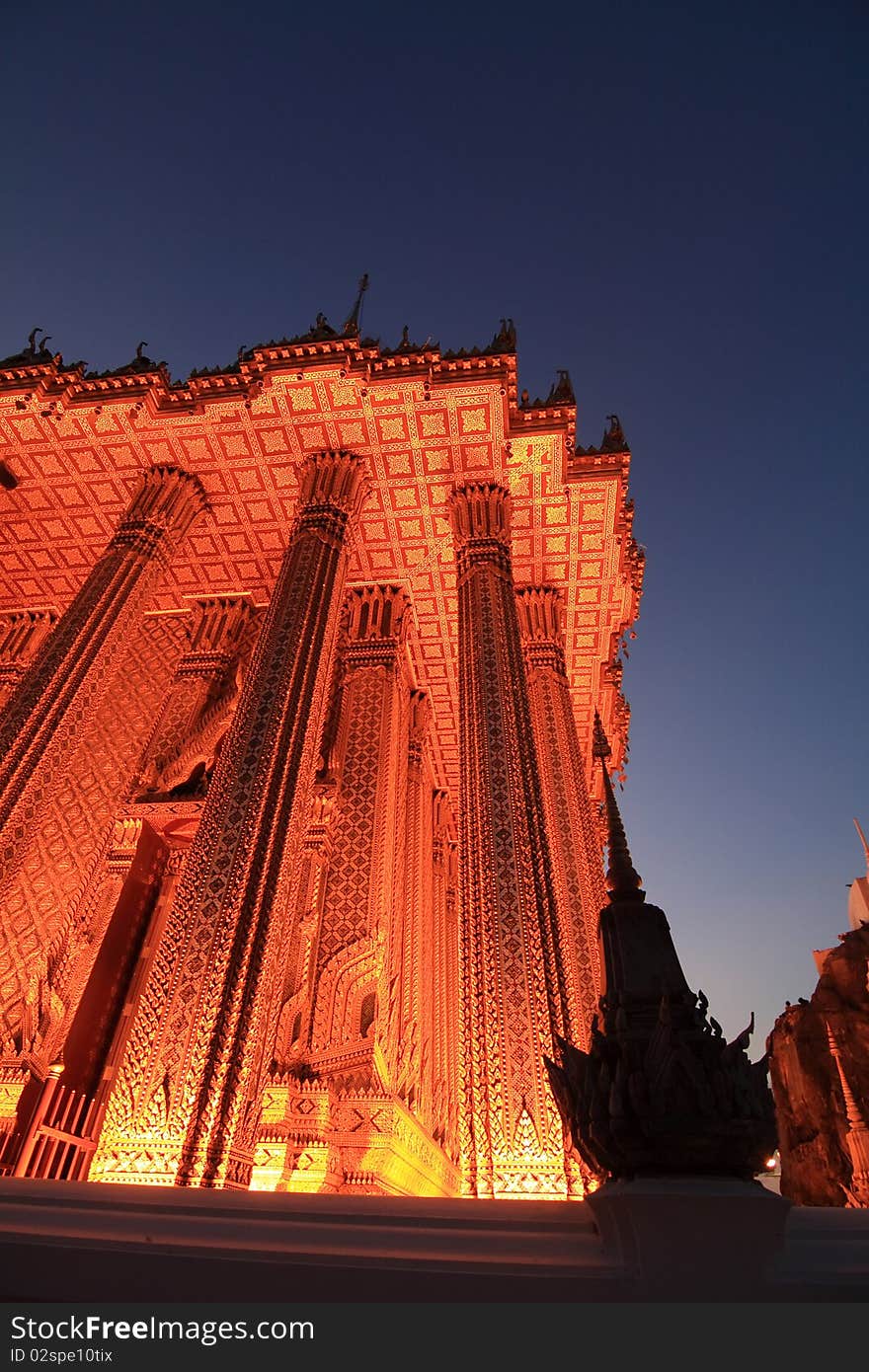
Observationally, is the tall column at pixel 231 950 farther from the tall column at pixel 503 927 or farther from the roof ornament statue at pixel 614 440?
the roof ornament statue at pixel 614 440

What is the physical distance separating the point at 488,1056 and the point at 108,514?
32.1 feet

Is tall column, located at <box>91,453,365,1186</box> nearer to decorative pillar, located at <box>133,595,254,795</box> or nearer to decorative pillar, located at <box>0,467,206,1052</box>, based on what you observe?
decorative pillar, located at <box>0,467,206,1052</box>

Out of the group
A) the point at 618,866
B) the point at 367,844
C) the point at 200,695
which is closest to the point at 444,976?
the point at 367,844

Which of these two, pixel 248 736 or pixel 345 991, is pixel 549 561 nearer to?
pixel 248 736

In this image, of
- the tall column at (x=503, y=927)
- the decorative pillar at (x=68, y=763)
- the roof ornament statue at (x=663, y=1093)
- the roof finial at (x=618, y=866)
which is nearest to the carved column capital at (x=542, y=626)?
the tall column at (x=503, y=927)

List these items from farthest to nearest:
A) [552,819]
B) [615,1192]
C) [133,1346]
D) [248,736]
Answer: [552,819]
[248,736]
[615,1192]
[133,1346]

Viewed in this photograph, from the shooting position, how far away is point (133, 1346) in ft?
4.58

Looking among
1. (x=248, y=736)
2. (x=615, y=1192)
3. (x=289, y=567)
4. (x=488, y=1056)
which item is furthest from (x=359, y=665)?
(x=615, y=1192)

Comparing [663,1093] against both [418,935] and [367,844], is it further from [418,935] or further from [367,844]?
[418,935]

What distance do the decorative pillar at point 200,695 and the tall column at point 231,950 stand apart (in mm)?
2984

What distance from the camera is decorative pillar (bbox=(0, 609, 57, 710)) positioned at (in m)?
11.8

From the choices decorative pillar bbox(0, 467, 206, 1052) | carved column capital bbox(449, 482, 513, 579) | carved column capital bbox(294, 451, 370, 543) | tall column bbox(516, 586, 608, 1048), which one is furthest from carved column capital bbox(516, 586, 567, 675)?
decorative pillar bbox(0, 467, 206, 1052)

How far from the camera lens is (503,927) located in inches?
214

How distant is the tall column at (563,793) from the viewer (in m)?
7.93
